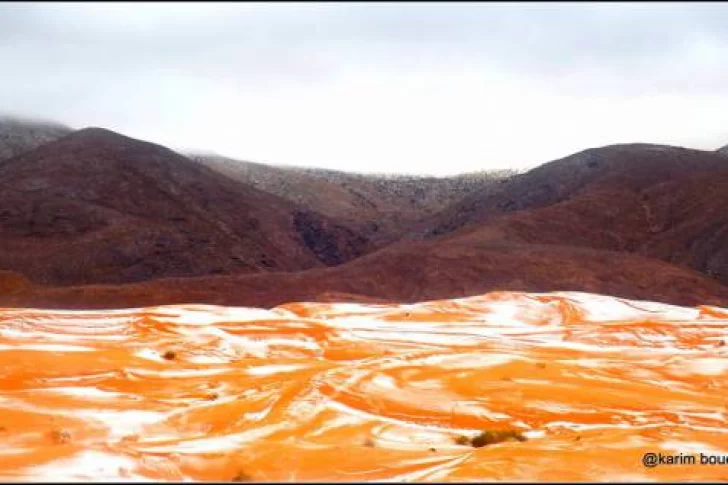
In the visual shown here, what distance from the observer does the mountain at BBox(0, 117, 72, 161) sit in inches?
5113

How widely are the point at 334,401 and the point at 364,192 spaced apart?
484ft

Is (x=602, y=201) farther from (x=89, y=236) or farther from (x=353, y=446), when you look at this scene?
(x=353, y=446)

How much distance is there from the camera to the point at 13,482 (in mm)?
8523

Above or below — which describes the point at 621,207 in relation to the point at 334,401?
above

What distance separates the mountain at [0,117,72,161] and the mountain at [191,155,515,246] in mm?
32423

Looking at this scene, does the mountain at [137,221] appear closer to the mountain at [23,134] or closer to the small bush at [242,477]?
the mountain at [23,134]

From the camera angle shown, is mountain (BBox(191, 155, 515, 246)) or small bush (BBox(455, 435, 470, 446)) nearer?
small bush (BBox(455, 435, 470, 446))

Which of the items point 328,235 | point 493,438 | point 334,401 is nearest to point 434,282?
point 334,401

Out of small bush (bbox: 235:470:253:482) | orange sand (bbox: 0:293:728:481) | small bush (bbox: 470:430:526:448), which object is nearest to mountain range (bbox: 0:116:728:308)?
orange sand (bbox: 0:293:728:481)

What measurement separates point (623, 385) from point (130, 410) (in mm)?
11285

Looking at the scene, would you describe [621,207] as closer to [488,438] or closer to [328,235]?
[328,235]

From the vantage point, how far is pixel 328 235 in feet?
369

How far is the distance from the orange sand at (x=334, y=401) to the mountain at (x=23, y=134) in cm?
11459

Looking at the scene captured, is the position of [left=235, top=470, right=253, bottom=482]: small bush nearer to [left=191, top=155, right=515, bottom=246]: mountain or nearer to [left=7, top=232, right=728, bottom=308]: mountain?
[left=7, top=232, right=728, bottom=308]: mountain
